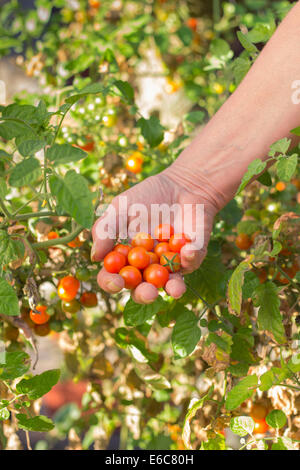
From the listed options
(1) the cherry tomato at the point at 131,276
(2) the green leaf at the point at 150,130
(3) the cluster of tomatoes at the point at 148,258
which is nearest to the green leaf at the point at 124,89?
(2) the green leaf at the point at 150,130

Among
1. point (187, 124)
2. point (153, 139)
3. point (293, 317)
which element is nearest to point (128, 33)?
point (187, 124)

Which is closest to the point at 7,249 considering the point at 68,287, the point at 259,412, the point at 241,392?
the point at 68,287

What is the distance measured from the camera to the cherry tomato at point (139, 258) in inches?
33.4

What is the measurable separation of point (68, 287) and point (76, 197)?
0.36 metres

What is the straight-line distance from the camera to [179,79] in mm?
2240

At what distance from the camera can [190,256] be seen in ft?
2.81

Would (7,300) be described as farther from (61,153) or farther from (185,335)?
(185,335)

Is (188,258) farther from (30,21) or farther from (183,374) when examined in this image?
(30,21)

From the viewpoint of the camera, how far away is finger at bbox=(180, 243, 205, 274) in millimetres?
854

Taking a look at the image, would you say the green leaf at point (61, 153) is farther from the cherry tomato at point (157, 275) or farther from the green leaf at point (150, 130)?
the green leaf at point (150, 130)

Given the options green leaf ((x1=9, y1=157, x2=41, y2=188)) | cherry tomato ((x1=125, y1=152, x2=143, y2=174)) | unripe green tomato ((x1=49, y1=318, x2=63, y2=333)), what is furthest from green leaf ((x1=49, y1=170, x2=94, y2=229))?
cherry tomato ((x1=125, y1=152, x2=143, y2=174))

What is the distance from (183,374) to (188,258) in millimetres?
719

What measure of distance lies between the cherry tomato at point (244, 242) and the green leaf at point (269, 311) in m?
0.25

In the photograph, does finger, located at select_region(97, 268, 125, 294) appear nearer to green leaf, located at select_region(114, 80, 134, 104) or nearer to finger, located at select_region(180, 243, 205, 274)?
finger, located at select_region(180, 243, 205, 274)
